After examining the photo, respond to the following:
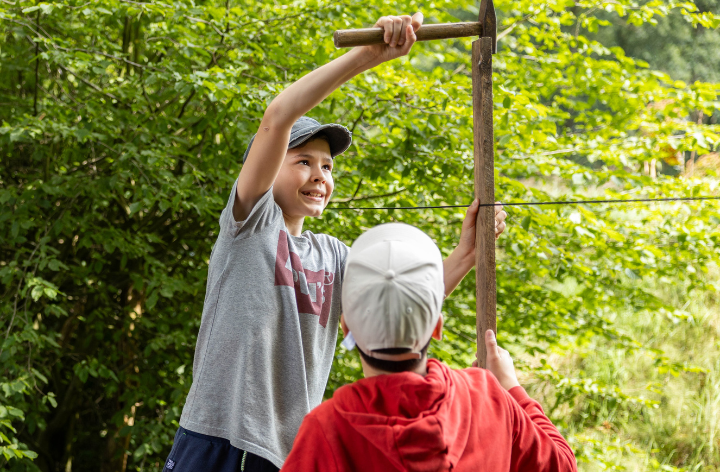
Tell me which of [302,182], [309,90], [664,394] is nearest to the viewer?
[309,90]

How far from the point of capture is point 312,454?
3.11 ft

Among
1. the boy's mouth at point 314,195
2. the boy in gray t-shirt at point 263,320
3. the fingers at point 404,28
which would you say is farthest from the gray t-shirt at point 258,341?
the fingers at point 404,28

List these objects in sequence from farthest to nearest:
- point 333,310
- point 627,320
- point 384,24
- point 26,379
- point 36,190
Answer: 1. point 627,320
2. point 36,190
3. point 26,379
4. point 333,310
5. point 384,24

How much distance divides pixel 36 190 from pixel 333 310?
2.17 metres

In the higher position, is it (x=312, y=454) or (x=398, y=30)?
(x=398, y=30)

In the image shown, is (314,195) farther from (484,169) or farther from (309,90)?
(484,169)

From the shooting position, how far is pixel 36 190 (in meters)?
3.00

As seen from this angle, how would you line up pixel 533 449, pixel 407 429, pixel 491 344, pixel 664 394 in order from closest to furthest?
pixel 407 429 → pixel 533 449 → pixel 491 344 → pixel 664 394

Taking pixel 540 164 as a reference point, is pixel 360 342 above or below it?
below

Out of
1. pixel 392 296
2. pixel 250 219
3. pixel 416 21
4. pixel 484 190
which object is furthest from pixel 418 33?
pixel 392 296

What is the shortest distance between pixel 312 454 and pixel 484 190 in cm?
80

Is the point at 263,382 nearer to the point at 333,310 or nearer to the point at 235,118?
the point at 333,310

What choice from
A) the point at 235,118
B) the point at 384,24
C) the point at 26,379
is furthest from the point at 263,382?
the point at 26,379

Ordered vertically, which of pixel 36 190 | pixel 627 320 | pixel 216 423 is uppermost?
pixel 36 190
